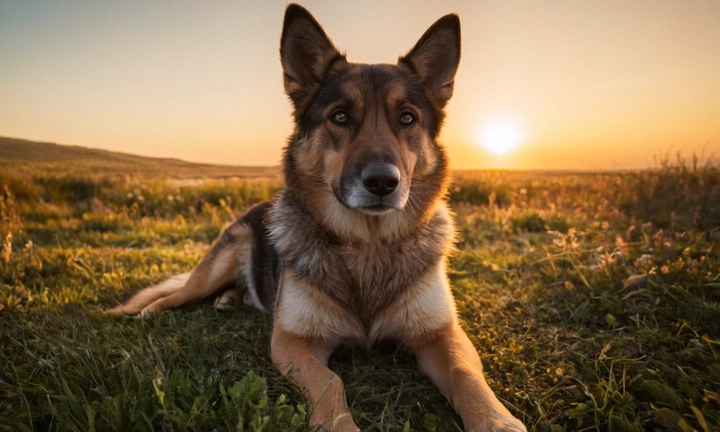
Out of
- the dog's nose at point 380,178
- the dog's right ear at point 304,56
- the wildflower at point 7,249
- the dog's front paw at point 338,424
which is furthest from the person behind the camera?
the wildflower at point 7,249

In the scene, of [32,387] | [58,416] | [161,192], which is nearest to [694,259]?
[58,416]

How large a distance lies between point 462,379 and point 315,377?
2.74 ft

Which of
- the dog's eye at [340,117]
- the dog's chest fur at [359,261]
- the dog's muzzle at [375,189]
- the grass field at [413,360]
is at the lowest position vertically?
the grass field at [413,360]

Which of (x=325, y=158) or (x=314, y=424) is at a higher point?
(x=325, y=158)

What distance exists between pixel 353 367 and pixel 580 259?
3348 mm

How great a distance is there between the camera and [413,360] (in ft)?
9.58

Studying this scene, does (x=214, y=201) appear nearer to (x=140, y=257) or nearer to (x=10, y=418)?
(x=140, y=257)

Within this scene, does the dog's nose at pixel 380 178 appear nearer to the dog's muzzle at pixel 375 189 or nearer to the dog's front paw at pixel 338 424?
the dog's muzzle at pixel 375 189

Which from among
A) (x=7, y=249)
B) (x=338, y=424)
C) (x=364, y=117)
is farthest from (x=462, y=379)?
(x=7, y=249)

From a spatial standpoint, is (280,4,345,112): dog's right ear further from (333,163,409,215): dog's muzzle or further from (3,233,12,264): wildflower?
(3,233,12,264): wildflower

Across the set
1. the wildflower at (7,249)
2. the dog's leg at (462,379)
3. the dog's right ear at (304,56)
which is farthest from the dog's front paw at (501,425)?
the wildflower at (7,249)

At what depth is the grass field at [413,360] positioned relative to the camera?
80.4 inches

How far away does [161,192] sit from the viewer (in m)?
10.8

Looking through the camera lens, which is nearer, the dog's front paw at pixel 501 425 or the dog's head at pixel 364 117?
the dog's front paw at pixel 501 425
